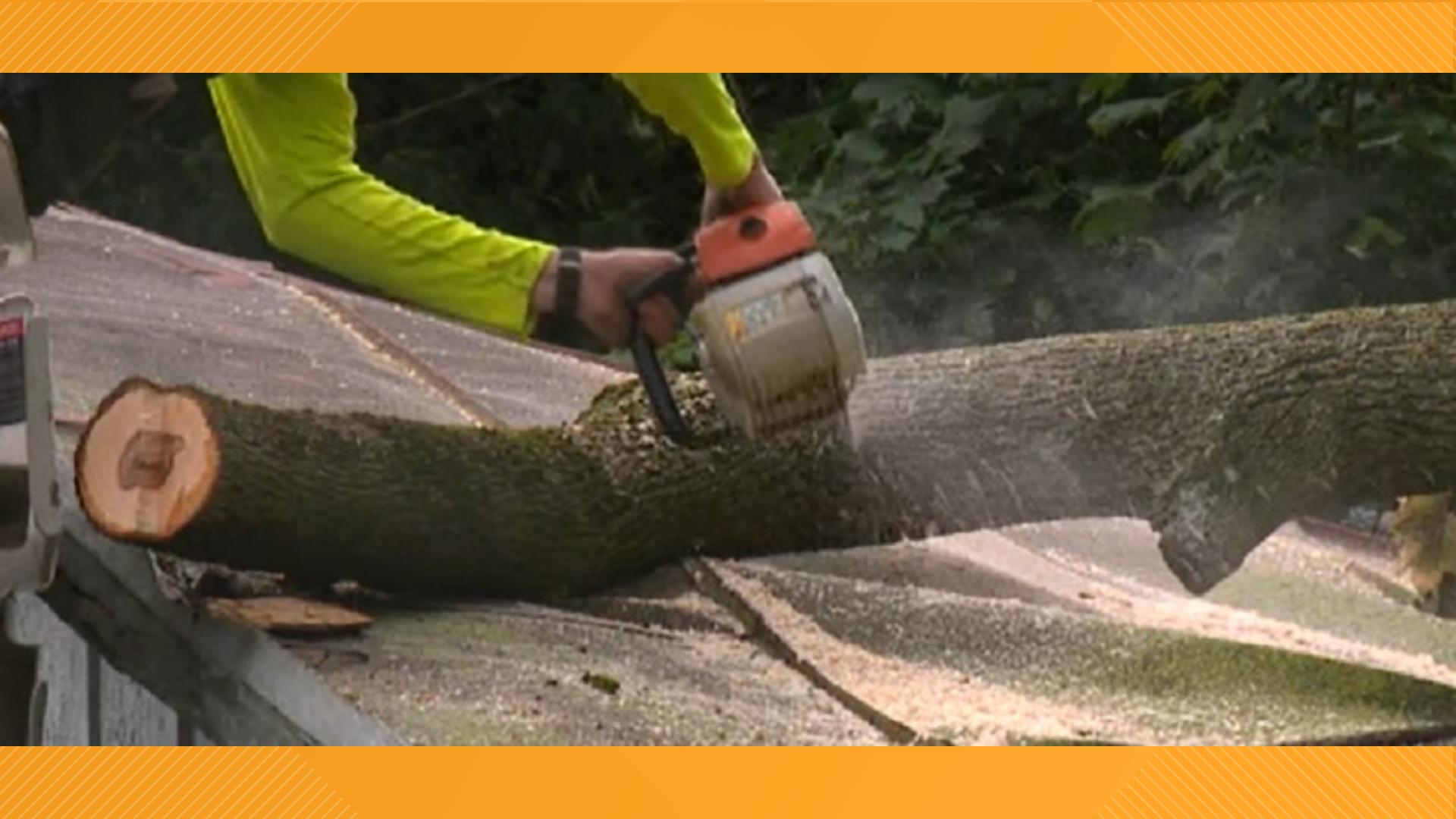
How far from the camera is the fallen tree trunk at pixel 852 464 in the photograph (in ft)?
12.4

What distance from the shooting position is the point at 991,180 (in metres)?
7.88

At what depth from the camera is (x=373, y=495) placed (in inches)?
153

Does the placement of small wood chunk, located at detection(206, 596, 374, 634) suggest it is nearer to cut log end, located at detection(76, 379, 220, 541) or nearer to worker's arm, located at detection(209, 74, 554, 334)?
cut log end, located at detection(76, 379, 220, 541)

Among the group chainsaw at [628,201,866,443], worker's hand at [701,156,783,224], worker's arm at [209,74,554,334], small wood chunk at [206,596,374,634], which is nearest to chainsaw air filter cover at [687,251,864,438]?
chainsaw at [628,201,866,443]

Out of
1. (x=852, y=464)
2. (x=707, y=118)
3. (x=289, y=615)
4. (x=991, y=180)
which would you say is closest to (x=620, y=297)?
(x=707, y=118)

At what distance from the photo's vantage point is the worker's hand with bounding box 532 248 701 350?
3.63 meters

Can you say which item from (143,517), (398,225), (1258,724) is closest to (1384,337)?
(1258,724)

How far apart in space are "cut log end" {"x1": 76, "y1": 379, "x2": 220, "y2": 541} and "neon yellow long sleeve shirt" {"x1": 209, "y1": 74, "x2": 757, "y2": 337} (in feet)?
1.08

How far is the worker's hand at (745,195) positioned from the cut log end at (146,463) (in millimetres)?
811

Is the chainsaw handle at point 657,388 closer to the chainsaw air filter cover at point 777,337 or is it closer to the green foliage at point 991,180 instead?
the chainsaw air filter cover at point 777,337

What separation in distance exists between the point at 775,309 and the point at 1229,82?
152 inches

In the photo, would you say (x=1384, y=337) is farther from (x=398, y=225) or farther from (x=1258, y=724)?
(x=398, y=225)


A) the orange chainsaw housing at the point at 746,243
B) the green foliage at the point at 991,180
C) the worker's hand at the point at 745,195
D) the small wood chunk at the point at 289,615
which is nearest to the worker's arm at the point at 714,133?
the worker's hand at the point at 745,195

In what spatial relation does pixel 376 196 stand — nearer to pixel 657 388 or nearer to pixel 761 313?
pixel 657 388
